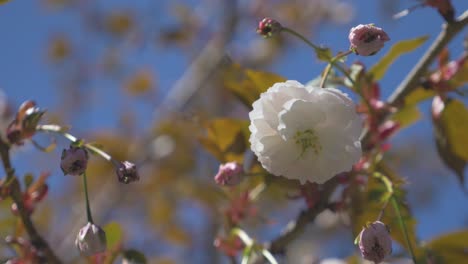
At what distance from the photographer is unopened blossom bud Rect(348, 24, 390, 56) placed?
772mm

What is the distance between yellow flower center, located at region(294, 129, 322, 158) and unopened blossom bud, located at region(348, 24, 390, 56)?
159 millimetres

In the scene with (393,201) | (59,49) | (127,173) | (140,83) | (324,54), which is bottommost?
(140,83)

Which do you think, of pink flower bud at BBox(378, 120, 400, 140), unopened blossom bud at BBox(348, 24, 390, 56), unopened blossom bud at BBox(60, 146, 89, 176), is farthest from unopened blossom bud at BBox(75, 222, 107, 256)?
pink flower bud at BBox(378, 120, 400, 140)

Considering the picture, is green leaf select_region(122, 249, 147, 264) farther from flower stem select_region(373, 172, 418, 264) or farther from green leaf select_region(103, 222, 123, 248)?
flower stem select_region(373, 172, 418, 264)

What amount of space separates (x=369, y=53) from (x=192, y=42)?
3.77m

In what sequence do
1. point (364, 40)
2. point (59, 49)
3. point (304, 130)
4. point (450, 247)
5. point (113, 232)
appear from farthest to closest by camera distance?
1. point (59, 49)
2. point (450, 247)
3. point (113, 232)
4. point (304, 130)
5. point (364, 40)

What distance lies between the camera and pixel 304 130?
0.88 m

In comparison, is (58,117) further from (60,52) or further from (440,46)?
(440,46)

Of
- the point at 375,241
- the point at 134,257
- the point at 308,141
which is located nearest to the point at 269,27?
the point at 308,141

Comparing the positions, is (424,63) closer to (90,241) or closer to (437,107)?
(437,107)

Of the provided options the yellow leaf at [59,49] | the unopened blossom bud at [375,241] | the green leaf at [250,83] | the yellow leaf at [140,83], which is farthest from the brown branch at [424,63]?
the yellow leaf at [59,49]

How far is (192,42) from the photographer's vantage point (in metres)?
4.47

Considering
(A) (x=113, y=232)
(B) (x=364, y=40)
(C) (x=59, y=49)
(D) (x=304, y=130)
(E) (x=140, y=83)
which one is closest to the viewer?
(B) (x=364, y=40)

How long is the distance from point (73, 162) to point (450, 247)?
0.71m
